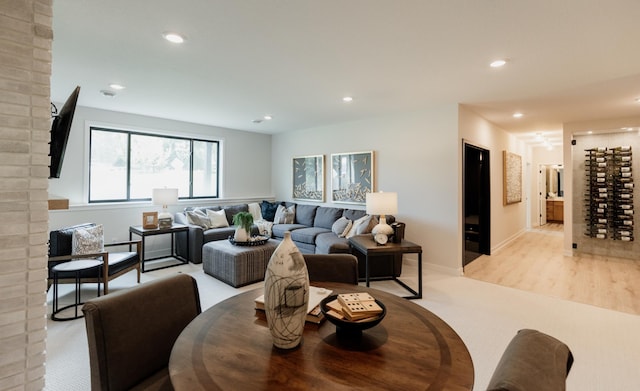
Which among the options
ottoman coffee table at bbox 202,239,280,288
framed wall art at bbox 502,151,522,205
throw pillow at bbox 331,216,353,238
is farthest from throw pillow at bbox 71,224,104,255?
framed wall art at bbox 502,151,522,205

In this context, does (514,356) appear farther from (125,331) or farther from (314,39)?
(314,39)

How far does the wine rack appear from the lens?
5082 mm

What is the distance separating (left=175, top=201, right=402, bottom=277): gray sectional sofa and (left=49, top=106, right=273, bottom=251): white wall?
1.70ft

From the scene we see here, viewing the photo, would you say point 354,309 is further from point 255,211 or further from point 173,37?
point 255,211

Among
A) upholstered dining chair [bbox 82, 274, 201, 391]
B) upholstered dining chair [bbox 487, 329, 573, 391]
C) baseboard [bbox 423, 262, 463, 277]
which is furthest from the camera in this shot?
baseboard [bbox 423, 262, 463, 277]

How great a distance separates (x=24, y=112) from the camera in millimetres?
1478


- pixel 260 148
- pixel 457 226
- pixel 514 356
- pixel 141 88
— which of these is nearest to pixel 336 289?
pixel 514 356

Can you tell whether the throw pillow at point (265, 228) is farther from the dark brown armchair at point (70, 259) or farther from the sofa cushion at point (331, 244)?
the dark brown armchair at point (70, 259)

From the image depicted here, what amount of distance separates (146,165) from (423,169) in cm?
479

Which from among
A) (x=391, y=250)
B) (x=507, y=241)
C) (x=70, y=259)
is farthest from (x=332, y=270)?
(x=507, y=241)

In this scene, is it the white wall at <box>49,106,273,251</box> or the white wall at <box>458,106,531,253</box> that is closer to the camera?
the white wall at <box>49,106,273,251</box>

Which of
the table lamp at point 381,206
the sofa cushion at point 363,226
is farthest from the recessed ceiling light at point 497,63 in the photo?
the sofa cushion at point 363,226

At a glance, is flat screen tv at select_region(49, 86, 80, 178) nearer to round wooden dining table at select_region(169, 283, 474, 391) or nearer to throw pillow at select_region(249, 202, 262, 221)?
round wooden dining table at select_region(169, 283, 474, 391)

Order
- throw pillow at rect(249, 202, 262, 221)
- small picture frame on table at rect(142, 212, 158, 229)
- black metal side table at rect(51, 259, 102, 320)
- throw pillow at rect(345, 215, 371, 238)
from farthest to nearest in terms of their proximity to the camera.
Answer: throw pillow at rect(249, 202, 262, 221) < small picture frame on table at rect(142, 212, 158, 229) < throw pillow at rect(345, 215, 371, 238) < black metal side table at rect(51, 259, 102, 320)
